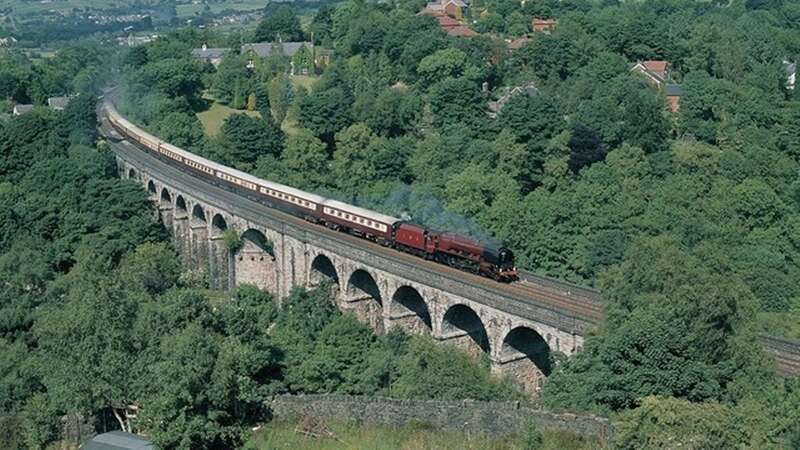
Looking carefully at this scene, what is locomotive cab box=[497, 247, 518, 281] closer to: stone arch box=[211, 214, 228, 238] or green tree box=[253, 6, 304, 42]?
stone arch box=[211, 214, 228, 238]

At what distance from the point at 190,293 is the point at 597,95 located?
4473 centimetres

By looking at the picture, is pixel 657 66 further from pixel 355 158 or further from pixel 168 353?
pixel 168 353

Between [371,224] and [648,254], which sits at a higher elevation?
[648,254]

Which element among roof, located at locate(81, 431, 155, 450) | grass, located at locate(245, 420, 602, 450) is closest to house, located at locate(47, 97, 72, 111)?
roof, located at locate(81, 431, 155, 450)

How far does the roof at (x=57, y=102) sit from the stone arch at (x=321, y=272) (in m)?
54.6

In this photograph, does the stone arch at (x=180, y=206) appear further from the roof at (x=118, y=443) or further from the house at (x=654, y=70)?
the house at (x=654, y=70)

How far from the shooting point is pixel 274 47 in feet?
347

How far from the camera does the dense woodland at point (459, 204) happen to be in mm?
29156

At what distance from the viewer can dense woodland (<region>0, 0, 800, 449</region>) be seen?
95.7ft

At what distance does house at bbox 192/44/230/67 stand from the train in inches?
1540

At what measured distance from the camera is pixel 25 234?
198ft

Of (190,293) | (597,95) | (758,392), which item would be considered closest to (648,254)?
(758,392)

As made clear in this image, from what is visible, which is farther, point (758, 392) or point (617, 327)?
point (617, 327)

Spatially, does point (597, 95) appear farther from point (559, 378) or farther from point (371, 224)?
point (559, 378)
